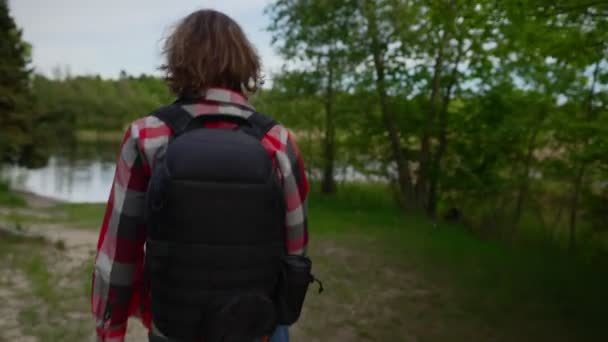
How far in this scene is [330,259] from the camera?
7039 millimetres

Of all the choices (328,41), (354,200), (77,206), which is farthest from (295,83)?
(77,206)

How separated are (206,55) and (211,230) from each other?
0.48 metres

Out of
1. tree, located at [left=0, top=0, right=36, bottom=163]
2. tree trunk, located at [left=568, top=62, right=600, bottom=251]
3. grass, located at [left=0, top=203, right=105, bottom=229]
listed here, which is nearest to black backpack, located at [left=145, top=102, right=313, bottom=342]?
tree trunk, located at [left=568, top=62, right=600, bottom=251]

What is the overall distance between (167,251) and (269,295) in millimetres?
304

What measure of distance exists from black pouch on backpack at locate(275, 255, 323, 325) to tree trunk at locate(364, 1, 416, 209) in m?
9.94

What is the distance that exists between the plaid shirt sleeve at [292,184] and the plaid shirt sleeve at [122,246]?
335mm

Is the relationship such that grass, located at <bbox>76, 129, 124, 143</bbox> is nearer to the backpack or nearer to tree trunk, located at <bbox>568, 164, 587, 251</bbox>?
tree trunk, located at <bbox>568, 164, 587, 251</bbox>

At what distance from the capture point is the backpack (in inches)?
50.6

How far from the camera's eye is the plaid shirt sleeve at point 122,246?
4.45 ft

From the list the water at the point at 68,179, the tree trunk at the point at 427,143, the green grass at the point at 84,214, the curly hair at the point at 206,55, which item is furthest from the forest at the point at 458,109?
the water at the point at 68,179

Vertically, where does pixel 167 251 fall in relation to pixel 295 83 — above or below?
below

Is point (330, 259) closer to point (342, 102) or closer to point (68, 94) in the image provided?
point (342, 102)

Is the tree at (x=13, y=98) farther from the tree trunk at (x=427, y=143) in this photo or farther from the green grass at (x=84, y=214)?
the tree trunk at (x=427, y=143)

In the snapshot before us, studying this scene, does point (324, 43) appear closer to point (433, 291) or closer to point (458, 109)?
point (458, 109)
